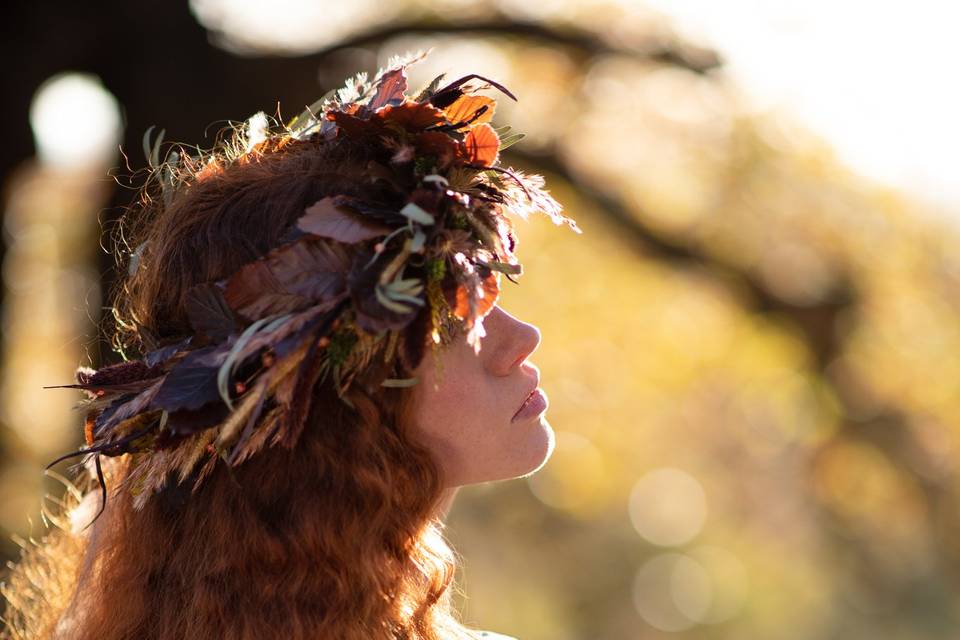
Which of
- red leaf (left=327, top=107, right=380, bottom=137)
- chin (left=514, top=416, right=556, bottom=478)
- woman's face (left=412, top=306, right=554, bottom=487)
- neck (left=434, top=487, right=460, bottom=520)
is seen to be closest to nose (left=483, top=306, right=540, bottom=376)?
woman's face (left=412, top=306, right=554, bottom=487)

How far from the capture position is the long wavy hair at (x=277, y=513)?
1.80 m

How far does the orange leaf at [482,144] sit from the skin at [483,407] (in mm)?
252

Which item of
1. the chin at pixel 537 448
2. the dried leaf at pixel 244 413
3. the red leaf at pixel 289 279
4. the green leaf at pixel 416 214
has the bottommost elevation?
the chin at pixel 537 448

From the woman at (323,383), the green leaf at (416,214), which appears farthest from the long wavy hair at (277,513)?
the green leaf at (416,214)

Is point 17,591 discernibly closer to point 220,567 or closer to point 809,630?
point 220,567

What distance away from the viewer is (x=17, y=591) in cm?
235

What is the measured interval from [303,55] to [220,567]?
3035 mm

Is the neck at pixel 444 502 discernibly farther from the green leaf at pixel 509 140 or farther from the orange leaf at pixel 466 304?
the green leaf at pixel 509 140

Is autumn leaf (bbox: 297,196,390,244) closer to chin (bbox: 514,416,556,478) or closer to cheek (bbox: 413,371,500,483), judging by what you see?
cheek (bbox: 413,371,500,483)

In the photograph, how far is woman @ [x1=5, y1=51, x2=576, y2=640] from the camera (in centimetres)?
171

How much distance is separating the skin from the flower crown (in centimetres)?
8

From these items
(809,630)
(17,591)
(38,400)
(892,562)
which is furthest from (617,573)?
(17,591)

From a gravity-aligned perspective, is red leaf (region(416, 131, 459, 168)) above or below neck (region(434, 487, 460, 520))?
above

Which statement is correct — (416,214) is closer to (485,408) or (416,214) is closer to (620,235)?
(485,408)
